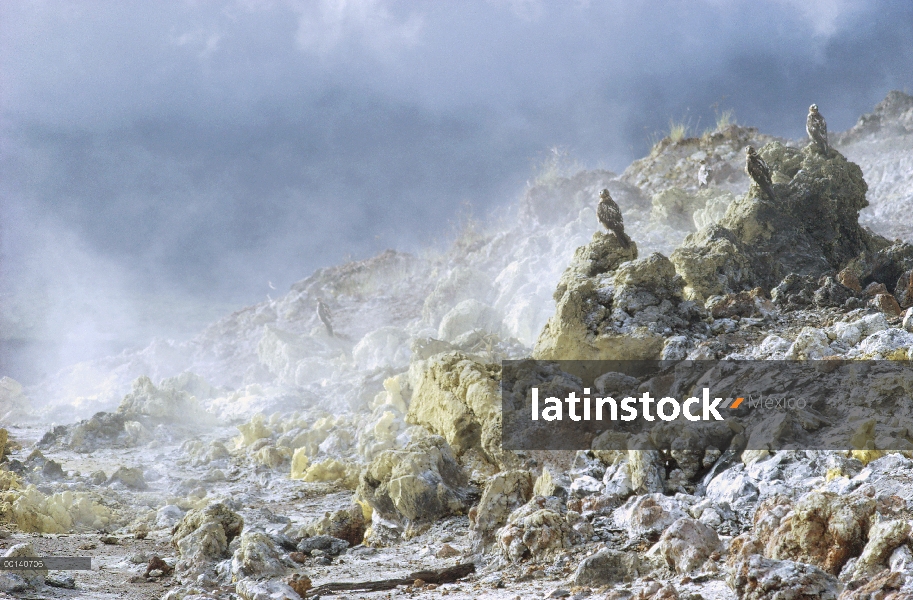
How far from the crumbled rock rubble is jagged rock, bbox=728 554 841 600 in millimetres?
12

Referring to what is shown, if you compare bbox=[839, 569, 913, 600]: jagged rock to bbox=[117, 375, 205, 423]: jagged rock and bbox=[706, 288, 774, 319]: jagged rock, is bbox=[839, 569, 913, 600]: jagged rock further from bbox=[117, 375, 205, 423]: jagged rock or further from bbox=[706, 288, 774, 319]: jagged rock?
bbox=[117, 375, 205, 423]: jagged rock

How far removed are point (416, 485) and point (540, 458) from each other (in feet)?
5.18

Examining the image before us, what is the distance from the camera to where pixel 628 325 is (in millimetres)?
8938

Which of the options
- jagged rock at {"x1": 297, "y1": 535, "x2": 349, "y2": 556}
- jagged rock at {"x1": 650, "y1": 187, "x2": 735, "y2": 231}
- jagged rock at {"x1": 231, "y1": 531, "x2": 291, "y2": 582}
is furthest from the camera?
jagged rock at {"x1": 650, "y1": 187, "x2": 735, "y2": 231}

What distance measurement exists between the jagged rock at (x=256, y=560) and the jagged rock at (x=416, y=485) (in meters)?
1.48

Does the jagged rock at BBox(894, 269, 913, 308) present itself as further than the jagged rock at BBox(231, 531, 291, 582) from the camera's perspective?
Yes

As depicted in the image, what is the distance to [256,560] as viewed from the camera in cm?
498

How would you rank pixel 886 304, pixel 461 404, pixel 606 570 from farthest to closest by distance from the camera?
pixel 461 404, pixel 886 304, pixel 606 570

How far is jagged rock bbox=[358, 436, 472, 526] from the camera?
6.43 metres

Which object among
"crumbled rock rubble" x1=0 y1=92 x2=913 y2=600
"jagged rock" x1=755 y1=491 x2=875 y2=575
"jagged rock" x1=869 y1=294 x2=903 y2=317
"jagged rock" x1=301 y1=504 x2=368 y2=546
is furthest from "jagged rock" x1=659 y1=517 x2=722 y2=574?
"jagged rock" x1=869 y1=294 x2=903 y2=317

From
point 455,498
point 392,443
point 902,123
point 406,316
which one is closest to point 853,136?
point 902,123

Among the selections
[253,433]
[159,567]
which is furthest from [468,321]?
[159,567]

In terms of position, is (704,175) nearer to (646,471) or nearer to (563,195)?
(563,195)

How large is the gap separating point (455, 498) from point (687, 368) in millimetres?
3325
